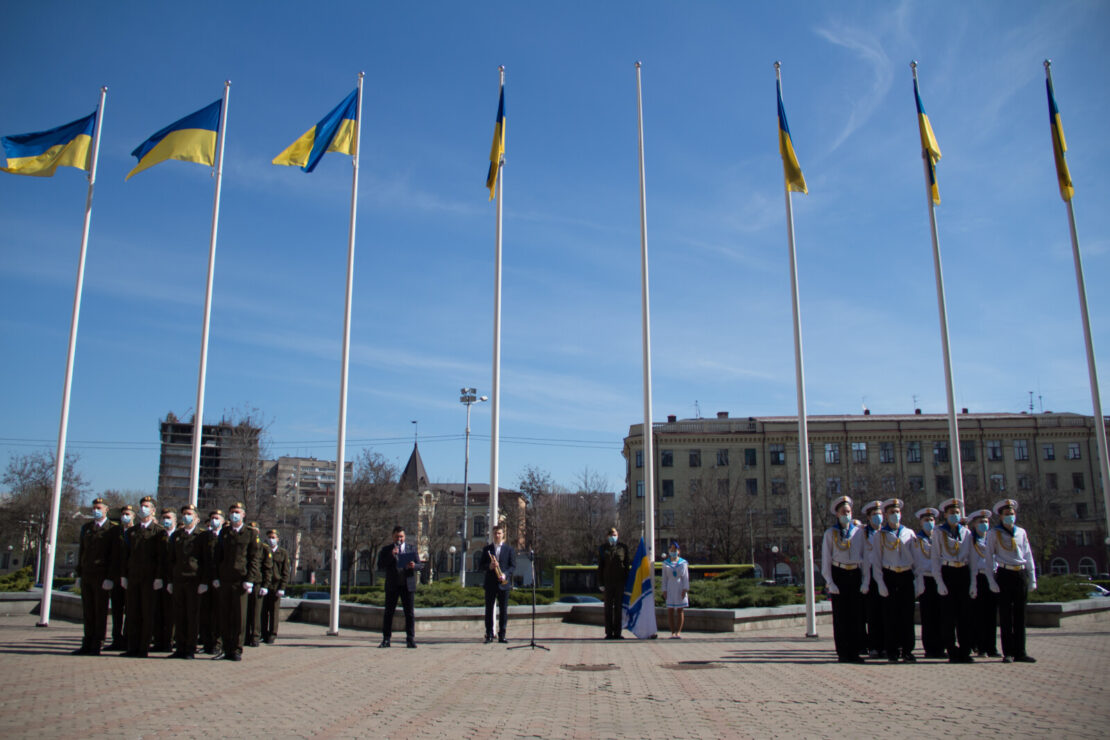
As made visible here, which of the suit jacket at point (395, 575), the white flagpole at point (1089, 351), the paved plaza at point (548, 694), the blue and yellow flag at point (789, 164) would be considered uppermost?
the blue and yellow flag at point (789, 164)

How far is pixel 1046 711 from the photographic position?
296 inches

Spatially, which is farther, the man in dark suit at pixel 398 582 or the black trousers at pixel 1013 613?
the man in dark suit at pixel 398 582

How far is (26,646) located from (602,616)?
1143 centimetres

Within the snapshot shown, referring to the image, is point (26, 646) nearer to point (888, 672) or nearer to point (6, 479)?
point (888, 672)

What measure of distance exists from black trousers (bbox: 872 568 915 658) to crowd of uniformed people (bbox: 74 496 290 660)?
9068 millimetres

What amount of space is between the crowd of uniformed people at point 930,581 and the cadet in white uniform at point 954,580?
0.01 metres

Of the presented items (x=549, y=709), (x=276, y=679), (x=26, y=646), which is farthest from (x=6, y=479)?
(x=549, y=709)

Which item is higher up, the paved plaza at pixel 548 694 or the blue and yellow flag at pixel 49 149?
the blue and yellow flag at pixel 49 149

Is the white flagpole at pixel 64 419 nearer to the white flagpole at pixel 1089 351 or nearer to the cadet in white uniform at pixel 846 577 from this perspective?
the cadet in white uniform at pixel 846 577

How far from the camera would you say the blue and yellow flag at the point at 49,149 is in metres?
17.9

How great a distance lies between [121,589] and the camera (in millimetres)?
12531

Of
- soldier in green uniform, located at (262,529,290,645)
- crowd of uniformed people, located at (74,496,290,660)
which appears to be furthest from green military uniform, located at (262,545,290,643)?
crowd of uniformed people, located at (74,496,290,660)

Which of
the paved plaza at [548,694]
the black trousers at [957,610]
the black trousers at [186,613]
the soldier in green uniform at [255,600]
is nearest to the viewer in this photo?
the paved plaza at [548,694]

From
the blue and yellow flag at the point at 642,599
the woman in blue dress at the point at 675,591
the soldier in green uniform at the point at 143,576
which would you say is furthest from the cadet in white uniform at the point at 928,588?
the soldier in green uniform at the point at 143,576
